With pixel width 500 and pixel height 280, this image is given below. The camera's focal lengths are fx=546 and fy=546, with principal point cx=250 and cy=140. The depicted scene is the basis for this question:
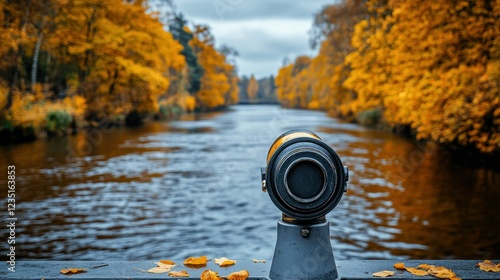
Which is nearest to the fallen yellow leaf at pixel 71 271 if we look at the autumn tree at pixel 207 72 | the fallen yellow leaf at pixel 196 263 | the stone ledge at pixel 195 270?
the stone ledge at pixel 195 270

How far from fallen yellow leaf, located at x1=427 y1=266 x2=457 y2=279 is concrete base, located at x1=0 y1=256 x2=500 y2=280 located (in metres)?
0.05

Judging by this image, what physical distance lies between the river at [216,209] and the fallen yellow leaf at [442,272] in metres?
3.46

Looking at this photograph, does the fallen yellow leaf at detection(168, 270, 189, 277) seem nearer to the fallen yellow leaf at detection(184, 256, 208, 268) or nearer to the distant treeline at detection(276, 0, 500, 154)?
the fallen yellow leaf at detection(184, 256, 208, 268)

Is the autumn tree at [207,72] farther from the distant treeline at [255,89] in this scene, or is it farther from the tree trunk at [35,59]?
the distant treeline at [255,89]

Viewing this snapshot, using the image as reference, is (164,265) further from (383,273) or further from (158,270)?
(383,273)

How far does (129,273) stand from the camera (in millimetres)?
3193

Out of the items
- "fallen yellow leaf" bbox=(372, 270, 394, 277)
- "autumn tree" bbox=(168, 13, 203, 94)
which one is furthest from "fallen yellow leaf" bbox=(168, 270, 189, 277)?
"autumn tree" bbox=(168, 13, 203, 94)

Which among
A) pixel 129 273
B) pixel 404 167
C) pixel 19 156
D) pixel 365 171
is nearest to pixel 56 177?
pixel 19 156

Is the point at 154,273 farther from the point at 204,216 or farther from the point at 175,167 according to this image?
the point at 175,167

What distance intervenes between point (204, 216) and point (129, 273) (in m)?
5.80

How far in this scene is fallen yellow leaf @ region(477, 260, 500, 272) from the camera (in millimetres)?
3260

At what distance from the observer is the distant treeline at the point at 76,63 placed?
22.2 meters

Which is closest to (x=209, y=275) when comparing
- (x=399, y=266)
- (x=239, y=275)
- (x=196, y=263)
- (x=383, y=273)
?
(x=239, y=275)

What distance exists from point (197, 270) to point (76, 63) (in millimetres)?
29472
